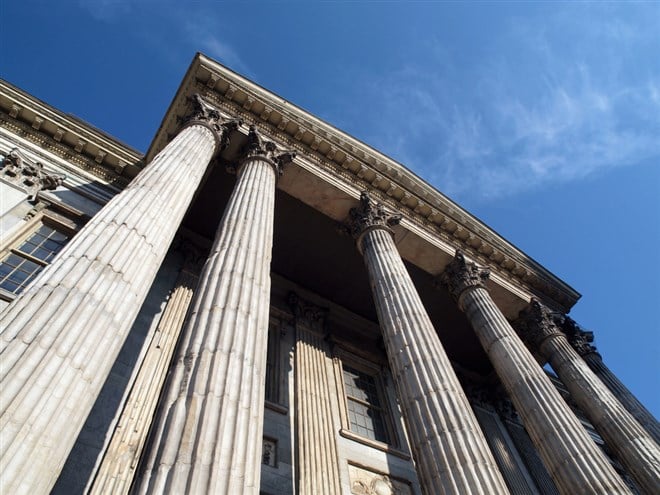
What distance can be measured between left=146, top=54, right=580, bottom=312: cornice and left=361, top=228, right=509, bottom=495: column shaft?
4967mm

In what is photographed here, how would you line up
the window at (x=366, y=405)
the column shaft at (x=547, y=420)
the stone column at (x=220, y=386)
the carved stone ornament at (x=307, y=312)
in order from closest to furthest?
the stone column at (x=220, y=386) → the column shaft at (x=547, y=420) → the window at (x=366, y=405) → the carved stone ornament at (x=307, y=312)


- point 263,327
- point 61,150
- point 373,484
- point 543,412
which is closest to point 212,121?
point 61,150

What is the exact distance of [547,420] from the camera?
10.2 meters

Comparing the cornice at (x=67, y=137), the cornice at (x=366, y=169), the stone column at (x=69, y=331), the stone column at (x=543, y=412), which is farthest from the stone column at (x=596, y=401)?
the cornice at (x=67, y=137)

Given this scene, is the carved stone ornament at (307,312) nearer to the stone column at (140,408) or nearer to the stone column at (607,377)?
the stone column at (140,408)

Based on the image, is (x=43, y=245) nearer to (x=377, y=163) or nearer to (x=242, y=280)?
(x=242, y=280)

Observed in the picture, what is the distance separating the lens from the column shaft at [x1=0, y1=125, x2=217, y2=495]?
373 cm

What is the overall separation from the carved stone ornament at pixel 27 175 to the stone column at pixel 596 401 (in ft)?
52.3

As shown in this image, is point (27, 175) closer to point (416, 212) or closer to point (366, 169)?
point (366, 169)

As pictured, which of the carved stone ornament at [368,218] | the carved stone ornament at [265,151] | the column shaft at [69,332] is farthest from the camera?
the carved stone ornament at [368,218]

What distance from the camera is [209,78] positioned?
43.0 ft

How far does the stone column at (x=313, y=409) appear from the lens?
984 cm

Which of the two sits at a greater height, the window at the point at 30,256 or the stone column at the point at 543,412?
the window at the point at 30,256

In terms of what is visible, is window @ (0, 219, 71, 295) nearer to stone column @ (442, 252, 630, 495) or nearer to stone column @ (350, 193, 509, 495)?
stone column @ (350, 193, 509, 495)
